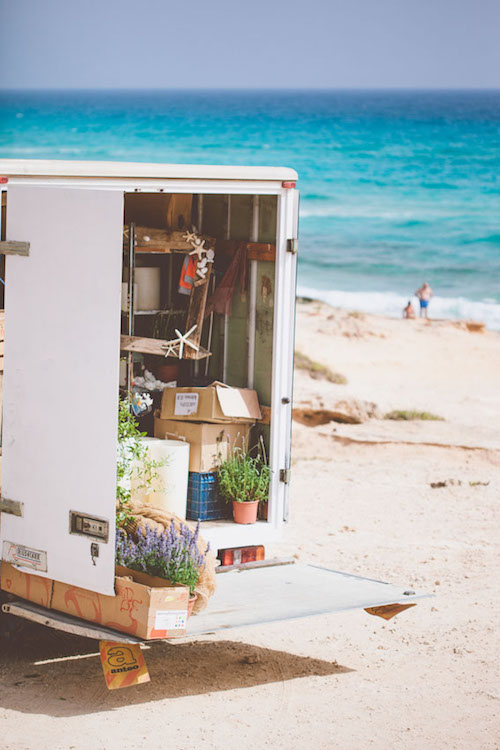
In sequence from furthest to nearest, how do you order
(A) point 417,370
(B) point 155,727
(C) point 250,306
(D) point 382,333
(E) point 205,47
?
(E) point 205,47 < (D) point 382,333 < (A) point 417,370 < (C) point 250,306 < (B) point 155,727

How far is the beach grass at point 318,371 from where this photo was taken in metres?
18.7

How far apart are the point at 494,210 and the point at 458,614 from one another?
37.1 m

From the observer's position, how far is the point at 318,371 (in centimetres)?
1895

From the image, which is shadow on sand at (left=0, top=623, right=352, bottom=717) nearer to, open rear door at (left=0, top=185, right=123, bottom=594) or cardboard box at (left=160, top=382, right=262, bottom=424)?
open rear door at (left=0, top=185, right=123, bottom=594)

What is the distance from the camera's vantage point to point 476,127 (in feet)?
184

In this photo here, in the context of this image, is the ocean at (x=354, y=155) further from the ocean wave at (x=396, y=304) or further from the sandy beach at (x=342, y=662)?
the sandy beach at (x=342, y=662)

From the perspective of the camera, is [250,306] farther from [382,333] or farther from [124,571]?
[382,333]

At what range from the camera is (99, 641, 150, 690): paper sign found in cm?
588

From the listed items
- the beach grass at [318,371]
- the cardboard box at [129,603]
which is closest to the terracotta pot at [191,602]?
the cardboard box at [129,603]

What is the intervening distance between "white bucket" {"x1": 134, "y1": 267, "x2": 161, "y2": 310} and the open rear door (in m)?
2.20

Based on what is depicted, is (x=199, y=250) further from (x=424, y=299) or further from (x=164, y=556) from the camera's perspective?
(x=424, y=299)

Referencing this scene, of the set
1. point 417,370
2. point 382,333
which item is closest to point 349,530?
point 417,370

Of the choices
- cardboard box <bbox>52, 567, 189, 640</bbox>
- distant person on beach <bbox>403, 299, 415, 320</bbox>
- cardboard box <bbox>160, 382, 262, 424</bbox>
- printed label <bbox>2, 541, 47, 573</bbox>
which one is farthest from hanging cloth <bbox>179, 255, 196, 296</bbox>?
distant person on beach <bbox>403, 299, 415, 320</bbox>

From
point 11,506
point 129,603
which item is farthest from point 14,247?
point 129,603
